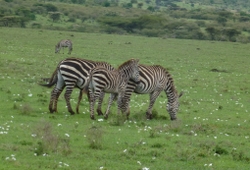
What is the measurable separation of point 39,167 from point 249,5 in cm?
15959

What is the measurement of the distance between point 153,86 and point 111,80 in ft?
5.98

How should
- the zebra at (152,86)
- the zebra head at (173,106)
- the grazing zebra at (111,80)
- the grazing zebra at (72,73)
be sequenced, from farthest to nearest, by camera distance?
the zebra head at (173,106) → the zebra at (152,86) → the grazing zebra at (72,73) → the grazing zebra at (111,80)

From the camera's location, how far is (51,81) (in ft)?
51.5

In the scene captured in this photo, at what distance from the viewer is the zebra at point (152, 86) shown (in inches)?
615

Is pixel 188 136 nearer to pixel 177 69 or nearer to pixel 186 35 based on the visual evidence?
pixel 177 69

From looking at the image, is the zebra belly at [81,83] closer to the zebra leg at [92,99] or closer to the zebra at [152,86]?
the zebra leg at [92,99]

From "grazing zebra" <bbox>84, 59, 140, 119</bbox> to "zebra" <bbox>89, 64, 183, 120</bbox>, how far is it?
30cm

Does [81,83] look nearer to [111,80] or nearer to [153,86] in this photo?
[111,80]

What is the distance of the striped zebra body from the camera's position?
51.4ft

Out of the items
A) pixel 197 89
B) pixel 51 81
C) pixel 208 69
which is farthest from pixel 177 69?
pixel 51 81

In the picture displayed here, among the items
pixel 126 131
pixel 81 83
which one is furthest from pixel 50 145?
pixel 81 83

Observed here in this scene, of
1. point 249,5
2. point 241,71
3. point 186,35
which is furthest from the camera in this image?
point 249,5

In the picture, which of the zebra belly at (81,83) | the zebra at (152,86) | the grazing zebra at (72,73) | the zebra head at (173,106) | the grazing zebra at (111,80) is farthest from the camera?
the zebra head at (173,106)

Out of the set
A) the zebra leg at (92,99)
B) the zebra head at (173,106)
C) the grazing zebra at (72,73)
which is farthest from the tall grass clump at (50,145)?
the zebra head at (173,106)
